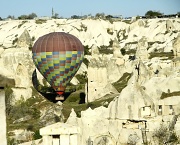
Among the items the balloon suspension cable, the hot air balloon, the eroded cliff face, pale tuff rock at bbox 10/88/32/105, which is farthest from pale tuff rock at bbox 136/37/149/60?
pale tuff rock at bbox 10/88/32/105

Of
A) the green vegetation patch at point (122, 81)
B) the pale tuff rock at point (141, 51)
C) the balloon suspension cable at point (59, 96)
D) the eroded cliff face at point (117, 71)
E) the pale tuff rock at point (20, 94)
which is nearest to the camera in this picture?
the eroded cliff face at point (117, 71)

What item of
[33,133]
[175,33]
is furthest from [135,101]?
[175,33]

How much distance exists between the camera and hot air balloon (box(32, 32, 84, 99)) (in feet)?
164

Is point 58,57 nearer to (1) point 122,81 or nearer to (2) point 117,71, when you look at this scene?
(1) point 122,81

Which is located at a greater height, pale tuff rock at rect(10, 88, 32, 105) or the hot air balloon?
the hot air balloon

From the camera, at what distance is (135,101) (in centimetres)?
3356

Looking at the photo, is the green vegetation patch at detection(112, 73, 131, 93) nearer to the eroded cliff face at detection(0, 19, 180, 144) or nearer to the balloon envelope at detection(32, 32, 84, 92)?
the eroded cliff face at detection(0, 19, 180, 144)

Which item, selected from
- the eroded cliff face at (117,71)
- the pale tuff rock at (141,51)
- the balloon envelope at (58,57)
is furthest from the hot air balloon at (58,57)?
the pale tuff rock at (141,51)

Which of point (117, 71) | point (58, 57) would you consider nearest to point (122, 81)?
point (117, 71)

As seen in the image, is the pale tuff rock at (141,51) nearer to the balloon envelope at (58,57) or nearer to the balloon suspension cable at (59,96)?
the balloon envelope at (58,57)

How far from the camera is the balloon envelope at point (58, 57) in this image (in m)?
50.0

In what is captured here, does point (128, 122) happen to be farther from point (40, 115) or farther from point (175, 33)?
point (175, 33)

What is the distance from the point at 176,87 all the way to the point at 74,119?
7653 mm

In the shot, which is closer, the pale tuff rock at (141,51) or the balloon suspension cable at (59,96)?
the balloon suspension cable at (59,96)
